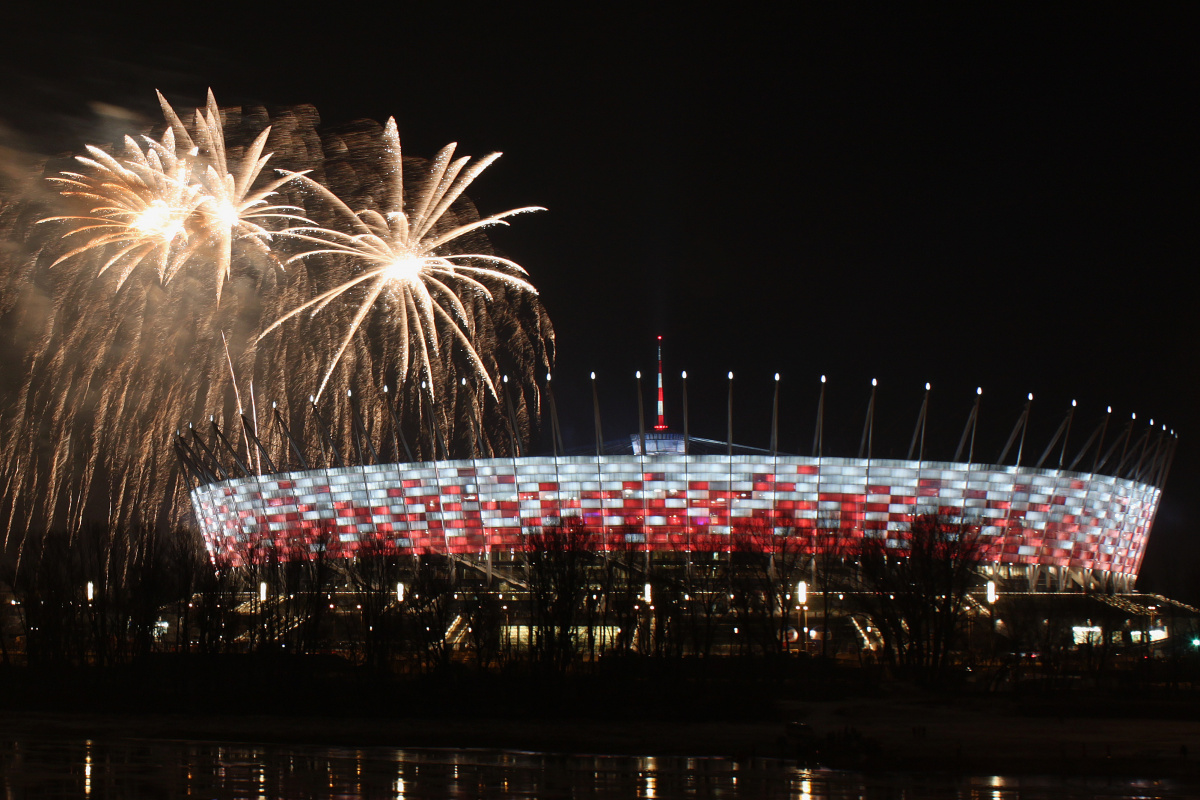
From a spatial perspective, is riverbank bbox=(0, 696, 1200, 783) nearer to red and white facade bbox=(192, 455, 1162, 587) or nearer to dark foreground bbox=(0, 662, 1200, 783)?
dark foreground bbox=(0, 662, 1200, 783)

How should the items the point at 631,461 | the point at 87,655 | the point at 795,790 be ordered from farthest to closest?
the point at 631,461 → the point at 87,655 → the point at 795,790

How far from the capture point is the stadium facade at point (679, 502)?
82.7 meters

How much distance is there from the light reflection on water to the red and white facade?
48.2 metres

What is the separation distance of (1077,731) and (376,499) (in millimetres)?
62142

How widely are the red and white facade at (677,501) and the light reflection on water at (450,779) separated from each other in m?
48.2

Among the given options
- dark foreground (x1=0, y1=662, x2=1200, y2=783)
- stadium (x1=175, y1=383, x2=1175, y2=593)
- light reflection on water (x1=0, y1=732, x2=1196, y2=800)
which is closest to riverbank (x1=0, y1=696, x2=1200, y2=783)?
dark foreground (x1=0, y1=662, x2=1200, y2=783)

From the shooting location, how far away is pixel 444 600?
192 ft

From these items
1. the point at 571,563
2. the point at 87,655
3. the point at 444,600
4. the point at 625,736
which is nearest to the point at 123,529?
the point at 87,655

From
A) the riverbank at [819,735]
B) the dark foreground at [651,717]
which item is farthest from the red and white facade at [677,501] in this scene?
the riverbank at [819,735]

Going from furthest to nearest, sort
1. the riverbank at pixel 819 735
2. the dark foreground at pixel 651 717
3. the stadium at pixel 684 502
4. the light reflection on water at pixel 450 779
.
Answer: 1. the stadium at pixel 684 502
2. the dark foreground at pixel 651 717
3. the riverbank at pixel 819 735
4. the light reflection on water at pixel 450 779

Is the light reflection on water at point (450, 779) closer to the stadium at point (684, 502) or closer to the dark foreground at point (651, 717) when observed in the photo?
the dark foreground at point (651, 717)

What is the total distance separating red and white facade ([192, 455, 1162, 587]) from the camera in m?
82.8

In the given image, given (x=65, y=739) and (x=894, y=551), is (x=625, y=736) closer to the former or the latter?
(x=65, y=739)

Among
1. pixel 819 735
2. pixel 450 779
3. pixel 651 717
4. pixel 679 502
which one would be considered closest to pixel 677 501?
pixel 679 502
